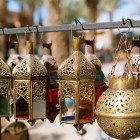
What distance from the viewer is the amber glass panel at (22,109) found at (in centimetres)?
344

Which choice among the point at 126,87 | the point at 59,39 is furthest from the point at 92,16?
the point at 126,87

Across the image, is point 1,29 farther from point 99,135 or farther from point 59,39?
point 59,39

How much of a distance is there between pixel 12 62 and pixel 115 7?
130 feet

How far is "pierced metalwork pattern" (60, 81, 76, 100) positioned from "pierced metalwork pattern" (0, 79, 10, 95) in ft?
1.76

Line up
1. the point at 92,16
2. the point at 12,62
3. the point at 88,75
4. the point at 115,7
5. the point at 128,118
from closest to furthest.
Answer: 1. the point at 128,118
2. the point at 88,75
3. the point at 12,62
4. the point at 92,16
5. the point at 115,7

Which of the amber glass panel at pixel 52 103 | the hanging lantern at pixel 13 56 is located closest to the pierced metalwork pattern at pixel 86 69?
the amber glass panel at pixel 52 103

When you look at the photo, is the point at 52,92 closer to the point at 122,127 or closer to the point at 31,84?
the point at 31,84

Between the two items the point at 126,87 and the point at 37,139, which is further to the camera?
the point at 37,139

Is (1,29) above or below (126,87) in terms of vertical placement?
above

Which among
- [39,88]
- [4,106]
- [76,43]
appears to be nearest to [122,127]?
[76,43]

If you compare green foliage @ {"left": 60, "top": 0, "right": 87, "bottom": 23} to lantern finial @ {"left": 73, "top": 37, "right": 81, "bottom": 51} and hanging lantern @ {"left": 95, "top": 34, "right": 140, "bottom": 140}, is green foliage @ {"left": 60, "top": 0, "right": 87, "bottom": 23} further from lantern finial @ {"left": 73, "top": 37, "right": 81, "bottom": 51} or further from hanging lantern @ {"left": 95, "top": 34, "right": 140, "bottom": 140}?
hanging lantern @ {"left": 95, "top": 34, "right": 140, "bottom": 140}

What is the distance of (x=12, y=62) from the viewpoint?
398 cm

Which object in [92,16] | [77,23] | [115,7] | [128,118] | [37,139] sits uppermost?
[115,7]

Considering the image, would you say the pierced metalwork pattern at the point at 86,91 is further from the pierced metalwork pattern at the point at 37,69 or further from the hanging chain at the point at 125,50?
the pierced metalwork pattern at the point at 37,69
